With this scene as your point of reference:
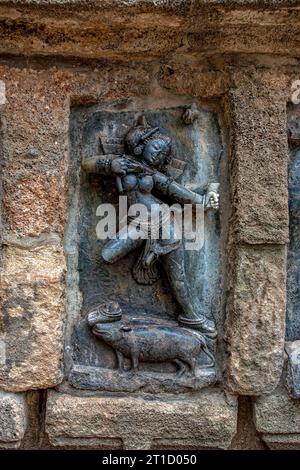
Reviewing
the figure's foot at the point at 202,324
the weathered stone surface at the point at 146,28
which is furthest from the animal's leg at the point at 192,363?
the weathered stone surface at the point at 146,28

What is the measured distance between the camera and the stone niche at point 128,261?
77.5 inches

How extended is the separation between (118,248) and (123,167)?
0.92ft

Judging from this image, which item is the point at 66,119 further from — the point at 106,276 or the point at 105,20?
the point at 106,276

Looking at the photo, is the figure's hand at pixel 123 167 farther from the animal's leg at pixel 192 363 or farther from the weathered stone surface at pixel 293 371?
the weathered stone surface at pixel 293 371

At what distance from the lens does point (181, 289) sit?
1.96m

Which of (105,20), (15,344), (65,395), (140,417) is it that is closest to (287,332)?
(140,417)

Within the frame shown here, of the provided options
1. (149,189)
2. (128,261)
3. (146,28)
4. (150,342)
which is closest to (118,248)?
(128,261)

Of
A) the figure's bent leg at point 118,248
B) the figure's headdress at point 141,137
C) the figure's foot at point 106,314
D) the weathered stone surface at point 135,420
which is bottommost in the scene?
the weathered stone surface at point 135,420

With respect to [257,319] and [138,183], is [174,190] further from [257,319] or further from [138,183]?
[257,319]

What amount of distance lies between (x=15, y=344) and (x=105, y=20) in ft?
3.57

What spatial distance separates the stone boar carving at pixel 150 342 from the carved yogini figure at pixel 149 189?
0.11 meters

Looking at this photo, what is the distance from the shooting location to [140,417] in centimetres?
194

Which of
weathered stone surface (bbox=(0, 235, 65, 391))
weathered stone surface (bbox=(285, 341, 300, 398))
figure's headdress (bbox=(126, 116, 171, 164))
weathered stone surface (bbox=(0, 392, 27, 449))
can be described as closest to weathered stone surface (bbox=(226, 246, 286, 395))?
weathered stone surface (bbox=(285, 341, 300, 398))

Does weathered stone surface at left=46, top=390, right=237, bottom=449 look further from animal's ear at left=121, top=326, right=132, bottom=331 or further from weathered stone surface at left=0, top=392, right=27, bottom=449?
animal's ear at left=121, top=326, right=132, bottom=331
